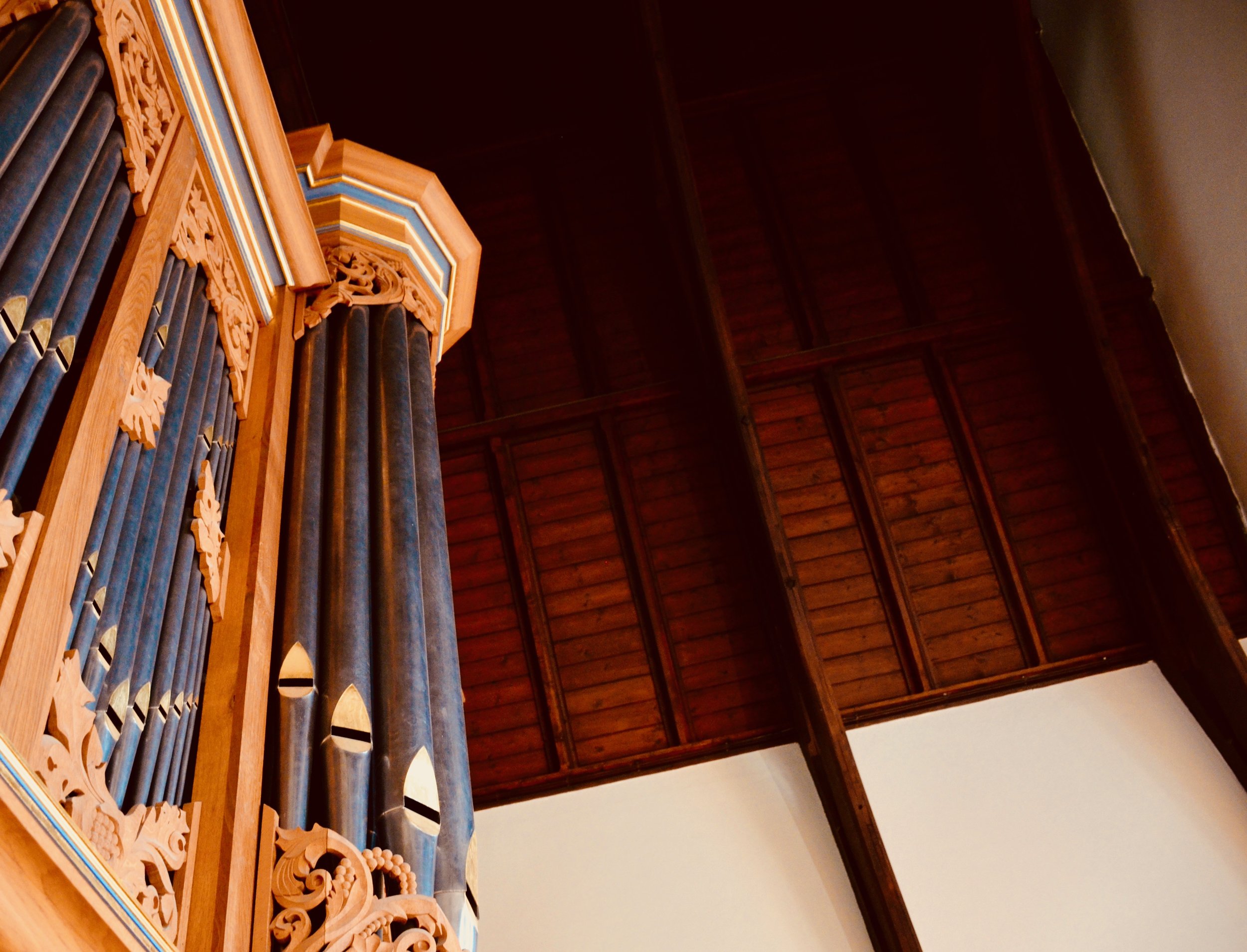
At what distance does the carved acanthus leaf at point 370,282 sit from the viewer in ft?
13.1

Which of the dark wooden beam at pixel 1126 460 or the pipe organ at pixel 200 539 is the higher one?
the dark wooden beam at pixel 1126 460

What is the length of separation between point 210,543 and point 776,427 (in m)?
4.78

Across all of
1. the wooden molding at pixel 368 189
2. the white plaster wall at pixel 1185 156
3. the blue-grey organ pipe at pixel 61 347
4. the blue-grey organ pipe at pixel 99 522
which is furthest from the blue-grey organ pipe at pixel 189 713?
the white plaster wall at pixel 1185 156

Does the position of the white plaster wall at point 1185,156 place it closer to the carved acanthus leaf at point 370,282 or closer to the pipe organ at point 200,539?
the carved acanthus leaf at point 370,282

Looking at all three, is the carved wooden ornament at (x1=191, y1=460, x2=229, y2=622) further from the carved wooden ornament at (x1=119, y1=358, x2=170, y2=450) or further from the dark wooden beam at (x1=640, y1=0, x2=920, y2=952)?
the dark wooden beam at (x1=640, y1=0, x2=920, y2=952)

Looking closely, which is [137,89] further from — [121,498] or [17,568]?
[17,568]

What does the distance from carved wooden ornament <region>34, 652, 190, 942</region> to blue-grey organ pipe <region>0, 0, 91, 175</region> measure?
995 millimetres

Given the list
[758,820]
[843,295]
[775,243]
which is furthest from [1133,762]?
[775,243]

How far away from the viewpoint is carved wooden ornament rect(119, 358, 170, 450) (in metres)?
2.33

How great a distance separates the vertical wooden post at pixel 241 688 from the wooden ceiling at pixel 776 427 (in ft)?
11.1

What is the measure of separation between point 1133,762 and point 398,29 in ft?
21.0

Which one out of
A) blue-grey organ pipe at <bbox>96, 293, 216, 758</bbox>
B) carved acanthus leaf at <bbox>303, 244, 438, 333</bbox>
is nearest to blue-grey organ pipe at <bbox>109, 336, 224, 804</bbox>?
blue-grey organ pipe at <bbox>96, 293, 216, 758</bbox>

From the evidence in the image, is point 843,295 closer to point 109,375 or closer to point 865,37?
point 865,37

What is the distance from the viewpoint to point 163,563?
2.35 meters
